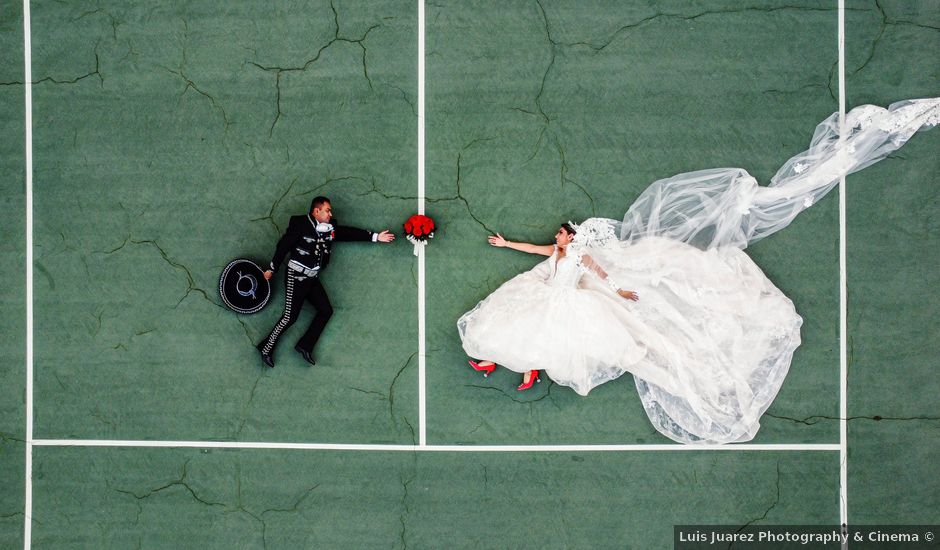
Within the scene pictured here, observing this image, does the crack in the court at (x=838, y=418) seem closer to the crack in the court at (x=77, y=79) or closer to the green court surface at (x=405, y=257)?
the green court surface at (x=405, y=257)

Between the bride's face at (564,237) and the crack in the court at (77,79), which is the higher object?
the crack in the court at (77,79)

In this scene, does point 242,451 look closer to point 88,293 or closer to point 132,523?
point 132,523

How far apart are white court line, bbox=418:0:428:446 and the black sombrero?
1.22 meters

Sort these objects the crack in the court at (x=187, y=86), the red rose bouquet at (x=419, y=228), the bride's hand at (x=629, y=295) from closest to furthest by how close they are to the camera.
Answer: the bride's hand at (x=629, y=295) → the red rose bouquet at (x=419, y=228) → the crack in the court at (x=187, y=86)

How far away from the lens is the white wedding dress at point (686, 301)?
4340mm

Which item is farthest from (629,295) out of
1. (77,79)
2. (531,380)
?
(77,79)

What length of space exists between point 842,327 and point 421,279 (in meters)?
3.42

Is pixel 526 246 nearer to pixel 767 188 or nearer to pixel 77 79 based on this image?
pixel 767 188

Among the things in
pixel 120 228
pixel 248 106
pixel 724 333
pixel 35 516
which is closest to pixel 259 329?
pixel 120 228

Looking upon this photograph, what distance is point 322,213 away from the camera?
14.3 ft

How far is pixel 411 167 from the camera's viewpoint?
15.2 feet

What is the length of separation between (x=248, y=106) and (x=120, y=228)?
145cm

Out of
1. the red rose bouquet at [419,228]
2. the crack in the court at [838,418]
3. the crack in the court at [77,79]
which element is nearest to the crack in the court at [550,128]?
the red rose bouquet at [419,228]

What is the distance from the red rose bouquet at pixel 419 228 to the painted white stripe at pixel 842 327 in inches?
129
